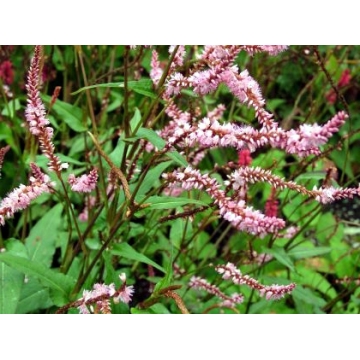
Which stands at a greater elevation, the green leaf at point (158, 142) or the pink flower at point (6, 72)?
the green leaf at point (158, 142)

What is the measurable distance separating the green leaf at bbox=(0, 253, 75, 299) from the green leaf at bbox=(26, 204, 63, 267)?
261 mm

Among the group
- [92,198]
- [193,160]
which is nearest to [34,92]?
[193,160]

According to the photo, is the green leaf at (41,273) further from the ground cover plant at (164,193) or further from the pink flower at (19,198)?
the pink flower at (19,198)

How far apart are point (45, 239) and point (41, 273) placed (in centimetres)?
36

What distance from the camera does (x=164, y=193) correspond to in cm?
146

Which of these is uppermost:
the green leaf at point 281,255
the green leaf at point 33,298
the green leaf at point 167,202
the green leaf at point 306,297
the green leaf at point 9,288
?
the green leaf at point 167,202

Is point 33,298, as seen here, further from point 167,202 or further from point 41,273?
point 167,202

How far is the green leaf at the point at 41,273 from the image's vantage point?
3.05 ft

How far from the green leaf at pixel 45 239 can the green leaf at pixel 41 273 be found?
261mm

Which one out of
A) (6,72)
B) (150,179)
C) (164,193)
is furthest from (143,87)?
(6,72)

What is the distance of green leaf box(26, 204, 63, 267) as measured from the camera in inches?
50.6

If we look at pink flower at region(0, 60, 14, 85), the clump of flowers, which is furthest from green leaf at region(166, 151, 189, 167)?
pink flower at region(0, 60, 14, 85)

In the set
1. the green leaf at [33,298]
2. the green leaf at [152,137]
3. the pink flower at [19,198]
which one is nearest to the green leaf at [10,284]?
the green leaf at [33,298]

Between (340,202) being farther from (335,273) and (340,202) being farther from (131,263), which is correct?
(131,263)
